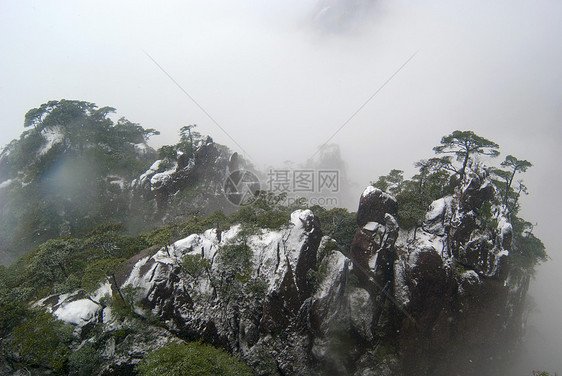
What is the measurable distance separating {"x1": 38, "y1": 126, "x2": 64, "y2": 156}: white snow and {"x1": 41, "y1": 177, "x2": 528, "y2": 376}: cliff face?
Result: 91.2 ft

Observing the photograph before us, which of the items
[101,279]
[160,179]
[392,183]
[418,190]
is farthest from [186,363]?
[160,179]

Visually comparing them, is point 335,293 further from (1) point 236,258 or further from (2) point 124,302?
(2) point 124,302

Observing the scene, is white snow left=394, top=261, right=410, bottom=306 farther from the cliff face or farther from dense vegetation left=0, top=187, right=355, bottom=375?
dense vegetation left=0, top=187, right=355, bottom=375

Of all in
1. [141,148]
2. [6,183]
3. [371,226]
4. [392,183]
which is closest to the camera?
[371,226]

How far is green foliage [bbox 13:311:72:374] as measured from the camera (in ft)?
46.0

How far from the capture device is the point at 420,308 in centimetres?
2034

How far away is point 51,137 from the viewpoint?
35.6 metres

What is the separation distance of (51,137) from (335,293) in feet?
142

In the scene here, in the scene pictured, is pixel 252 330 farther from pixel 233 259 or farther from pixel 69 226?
pixel 69 226

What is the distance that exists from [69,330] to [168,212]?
19.2 m

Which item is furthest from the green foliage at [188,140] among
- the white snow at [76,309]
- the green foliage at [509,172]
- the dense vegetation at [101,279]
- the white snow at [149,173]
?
the green foliage at [509,172]

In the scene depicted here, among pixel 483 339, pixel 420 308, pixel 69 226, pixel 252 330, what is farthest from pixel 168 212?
pixel 483 339

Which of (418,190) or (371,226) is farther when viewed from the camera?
(418,190)

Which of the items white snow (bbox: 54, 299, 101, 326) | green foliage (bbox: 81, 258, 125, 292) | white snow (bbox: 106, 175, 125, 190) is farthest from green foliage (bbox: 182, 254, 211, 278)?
white snow (bbox: 106, 175, 125, 190)
